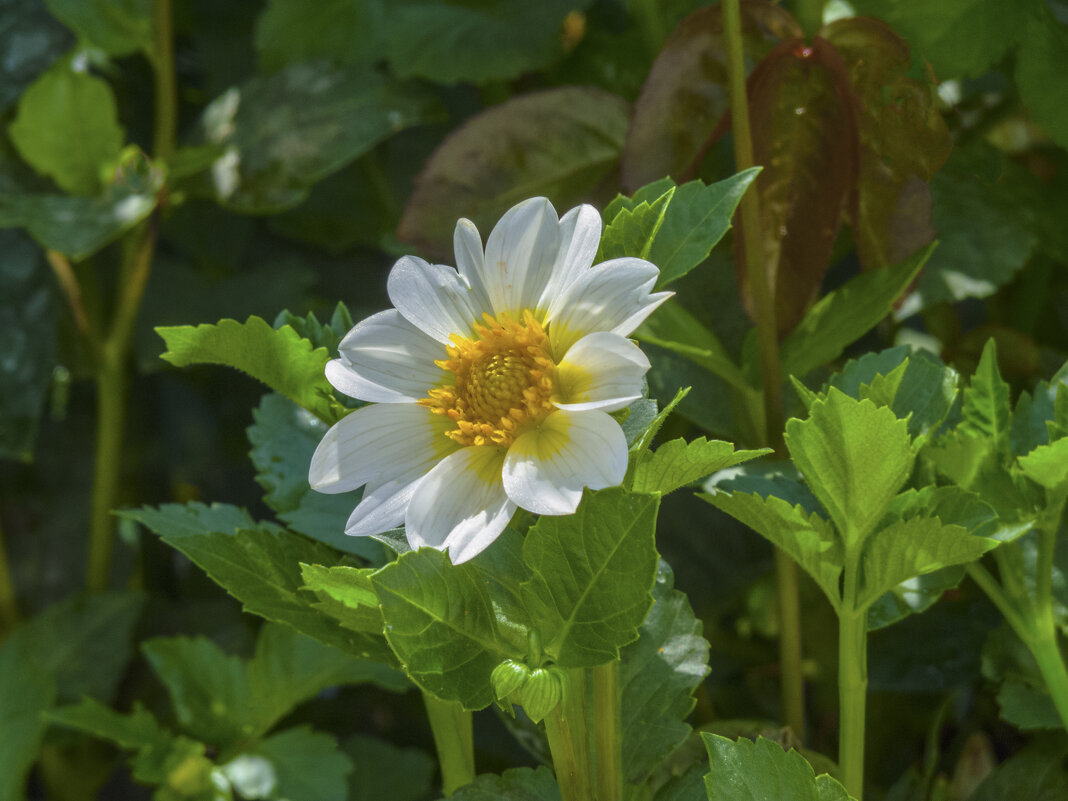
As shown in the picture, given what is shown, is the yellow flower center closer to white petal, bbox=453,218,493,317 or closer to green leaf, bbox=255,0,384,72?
white petal, bbox=453,218,493,317

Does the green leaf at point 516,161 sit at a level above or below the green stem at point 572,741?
above

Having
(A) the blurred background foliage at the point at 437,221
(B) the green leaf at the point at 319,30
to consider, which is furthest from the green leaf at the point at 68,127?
(B) the green leaf at the point at 319,30

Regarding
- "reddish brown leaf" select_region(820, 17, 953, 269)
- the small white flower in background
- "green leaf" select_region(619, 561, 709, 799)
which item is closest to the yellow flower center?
the small white flower in background

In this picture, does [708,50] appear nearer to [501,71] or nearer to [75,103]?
[501,71]

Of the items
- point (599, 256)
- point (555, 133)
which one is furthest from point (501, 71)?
point (599, 256)

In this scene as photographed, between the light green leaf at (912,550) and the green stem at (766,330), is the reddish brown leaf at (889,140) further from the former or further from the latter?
the light green leaf at (912,550)

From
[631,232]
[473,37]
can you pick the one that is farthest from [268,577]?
[473,37]
